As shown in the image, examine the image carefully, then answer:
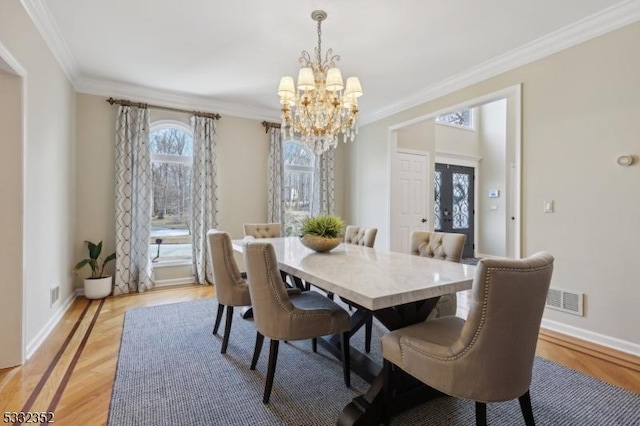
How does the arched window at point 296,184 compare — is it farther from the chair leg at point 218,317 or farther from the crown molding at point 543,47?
the chair leg at point 218,317

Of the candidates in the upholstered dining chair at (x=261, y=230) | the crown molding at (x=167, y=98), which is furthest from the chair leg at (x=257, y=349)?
the crown molding at (x=167, y=98)

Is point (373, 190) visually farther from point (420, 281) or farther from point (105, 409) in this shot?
point (105, 409)

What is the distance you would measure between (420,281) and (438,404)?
790 millimetres

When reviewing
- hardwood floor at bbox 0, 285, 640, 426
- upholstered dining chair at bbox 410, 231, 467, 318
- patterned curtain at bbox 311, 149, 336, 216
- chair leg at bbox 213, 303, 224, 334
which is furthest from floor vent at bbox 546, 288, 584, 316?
patterned curtain at bbox 311, 149, 336, 216

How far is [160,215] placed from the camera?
15.0 ft

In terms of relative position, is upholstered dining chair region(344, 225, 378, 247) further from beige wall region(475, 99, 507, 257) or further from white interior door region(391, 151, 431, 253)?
beige wall region(475, 99, 507, 257)

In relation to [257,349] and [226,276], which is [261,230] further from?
[257,349]

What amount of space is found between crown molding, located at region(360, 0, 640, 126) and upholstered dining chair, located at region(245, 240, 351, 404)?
3.10m

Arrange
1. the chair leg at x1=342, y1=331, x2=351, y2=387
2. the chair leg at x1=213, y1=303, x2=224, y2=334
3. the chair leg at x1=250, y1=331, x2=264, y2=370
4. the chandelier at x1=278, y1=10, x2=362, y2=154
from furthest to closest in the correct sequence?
the chair leg at x1=213, y1=303, x2=224, y2=334 < the chandelier at x1=278, y1=10, x2=362, y2=154 < the chair leg at x1=250, y1=331, x2=264, y2=370 < the chair leg at x1=342, y1=331, x2=351, y2=387

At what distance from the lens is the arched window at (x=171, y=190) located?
4525 millimetres

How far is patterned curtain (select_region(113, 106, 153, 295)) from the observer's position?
4.07 meters

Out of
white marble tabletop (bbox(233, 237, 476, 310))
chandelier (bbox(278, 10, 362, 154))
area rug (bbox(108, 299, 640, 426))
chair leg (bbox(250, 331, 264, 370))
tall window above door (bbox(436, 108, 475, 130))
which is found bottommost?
area rug (bbox(108, 299, 640, 426))

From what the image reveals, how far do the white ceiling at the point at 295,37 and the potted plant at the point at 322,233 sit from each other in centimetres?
170

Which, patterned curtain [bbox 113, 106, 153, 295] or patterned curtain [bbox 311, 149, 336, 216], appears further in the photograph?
patterned curtain [bbox 311, 149, 336, 216]
